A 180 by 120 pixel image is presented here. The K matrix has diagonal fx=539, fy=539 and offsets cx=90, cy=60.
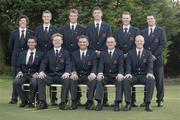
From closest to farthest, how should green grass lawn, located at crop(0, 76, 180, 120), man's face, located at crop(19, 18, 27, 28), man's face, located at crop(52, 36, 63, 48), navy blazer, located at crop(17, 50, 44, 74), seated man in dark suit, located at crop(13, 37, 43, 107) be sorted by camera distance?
green grass lawn, located at crop(0, 76, 180, 120)
man's face, located at crop(52, 36, 63, 48)
seated man in dark suit, located at crop(13, 37, 43, 107)
navy blazer, located at crop(17, 50, 44, 74)
man's face, located at crop(19, 18, 27, 28)

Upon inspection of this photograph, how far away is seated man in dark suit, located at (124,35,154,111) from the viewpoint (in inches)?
367

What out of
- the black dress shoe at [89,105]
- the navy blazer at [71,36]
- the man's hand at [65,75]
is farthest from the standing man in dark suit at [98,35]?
the man's hand at [65,75]

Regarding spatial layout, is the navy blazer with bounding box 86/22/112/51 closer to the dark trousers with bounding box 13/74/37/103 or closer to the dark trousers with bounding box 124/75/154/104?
the dark trousers with bounding box 124/75/154/104

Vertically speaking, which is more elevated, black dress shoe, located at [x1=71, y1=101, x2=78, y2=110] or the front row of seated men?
the front row of seated men

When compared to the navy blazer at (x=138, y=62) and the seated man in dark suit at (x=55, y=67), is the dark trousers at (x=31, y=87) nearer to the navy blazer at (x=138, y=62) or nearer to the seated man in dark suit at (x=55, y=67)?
the seated man in dark suit at (x=55, y=67)

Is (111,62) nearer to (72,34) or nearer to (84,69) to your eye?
(84,69)

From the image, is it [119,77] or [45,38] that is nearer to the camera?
[119,77]

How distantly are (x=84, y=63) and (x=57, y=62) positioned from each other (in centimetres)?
49

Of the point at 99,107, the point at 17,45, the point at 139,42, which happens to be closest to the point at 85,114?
the point at 99,107

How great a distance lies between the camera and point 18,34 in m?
10.3

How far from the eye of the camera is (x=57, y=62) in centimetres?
980

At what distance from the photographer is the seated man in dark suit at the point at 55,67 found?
948 centimetres

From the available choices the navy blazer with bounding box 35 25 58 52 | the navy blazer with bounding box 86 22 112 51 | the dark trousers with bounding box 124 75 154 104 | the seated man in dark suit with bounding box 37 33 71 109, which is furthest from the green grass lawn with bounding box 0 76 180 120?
the navy blazer with bounding box 35 25 58 52

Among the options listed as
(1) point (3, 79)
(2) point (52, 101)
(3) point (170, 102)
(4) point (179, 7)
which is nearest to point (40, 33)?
(2) point (52, 101)
